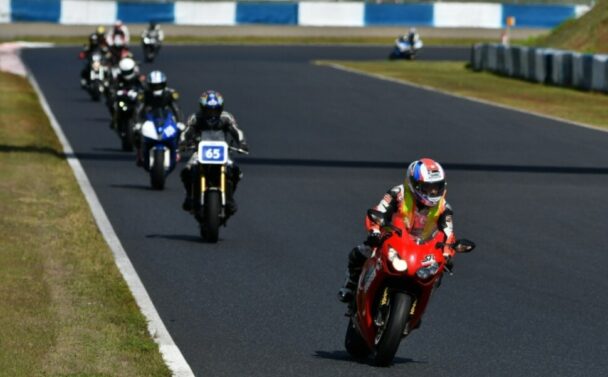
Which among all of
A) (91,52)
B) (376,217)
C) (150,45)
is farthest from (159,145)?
(150,45)

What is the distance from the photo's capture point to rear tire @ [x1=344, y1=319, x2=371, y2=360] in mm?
9445

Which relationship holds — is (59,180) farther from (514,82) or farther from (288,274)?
(514,82)

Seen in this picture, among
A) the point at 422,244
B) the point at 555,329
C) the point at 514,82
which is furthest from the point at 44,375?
the point at 514,82

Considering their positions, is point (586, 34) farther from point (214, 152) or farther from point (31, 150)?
point (214, 152)

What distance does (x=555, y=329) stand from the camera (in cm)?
1072

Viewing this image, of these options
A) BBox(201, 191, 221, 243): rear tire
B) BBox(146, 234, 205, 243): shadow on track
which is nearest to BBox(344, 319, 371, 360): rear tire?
BBox(201, 191, 221, 243): rear tire

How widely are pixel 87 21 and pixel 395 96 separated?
1285 inches

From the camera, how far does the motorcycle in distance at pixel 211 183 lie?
15.2 metres

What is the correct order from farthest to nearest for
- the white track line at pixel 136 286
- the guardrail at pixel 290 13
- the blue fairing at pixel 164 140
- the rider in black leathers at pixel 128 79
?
1. the guardrail at pixel 290 13
2. the rider in black leathers at pixel 128 79
3. the blue fairing at pixel 164 140
4. the white track line at pixel 136 286

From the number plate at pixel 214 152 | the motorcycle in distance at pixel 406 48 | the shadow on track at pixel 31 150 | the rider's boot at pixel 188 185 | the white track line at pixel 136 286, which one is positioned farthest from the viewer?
the motorcycle in distance at pixel 406 48

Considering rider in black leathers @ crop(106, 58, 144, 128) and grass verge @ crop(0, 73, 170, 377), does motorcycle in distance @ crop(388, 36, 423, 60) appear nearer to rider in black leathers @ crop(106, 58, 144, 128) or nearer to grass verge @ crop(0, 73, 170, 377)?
rider in black leathers @ crop(106, 58, 144, 128)

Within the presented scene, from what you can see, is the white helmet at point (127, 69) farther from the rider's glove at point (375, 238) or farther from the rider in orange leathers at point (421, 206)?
the rider's glove at point (375, 238)

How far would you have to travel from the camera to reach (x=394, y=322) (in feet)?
28.9

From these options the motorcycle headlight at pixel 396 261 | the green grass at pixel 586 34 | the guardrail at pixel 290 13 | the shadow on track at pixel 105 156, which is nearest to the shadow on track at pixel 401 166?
the shadow on track at pixel 105 156
